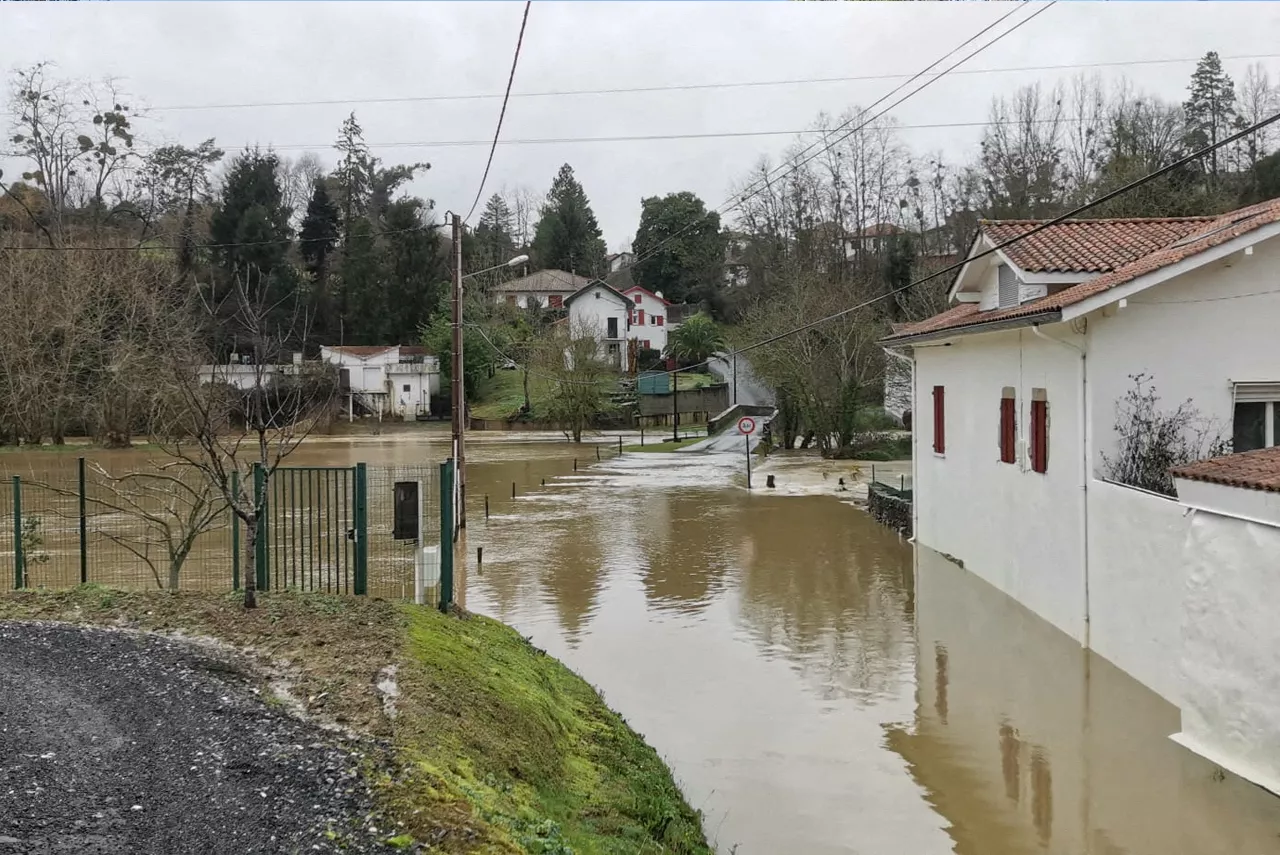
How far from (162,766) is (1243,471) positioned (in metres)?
8.23

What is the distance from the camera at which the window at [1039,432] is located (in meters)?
13.7

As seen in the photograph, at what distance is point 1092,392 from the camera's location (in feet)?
39.3

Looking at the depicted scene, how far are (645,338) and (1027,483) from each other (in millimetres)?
66945

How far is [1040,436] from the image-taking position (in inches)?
543

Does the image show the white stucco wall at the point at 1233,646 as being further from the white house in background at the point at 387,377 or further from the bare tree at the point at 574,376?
the white house in background at the point at 387,377

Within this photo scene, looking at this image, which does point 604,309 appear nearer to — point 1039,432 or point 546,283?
point 546,283

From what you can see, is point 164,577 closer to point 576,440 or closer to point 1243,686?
point 1243,686

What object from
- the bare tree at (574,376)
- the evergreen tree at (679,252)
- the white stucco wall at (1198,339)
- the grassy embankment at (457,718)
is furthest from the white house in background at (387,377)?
the white stucco wall at (1198,339)

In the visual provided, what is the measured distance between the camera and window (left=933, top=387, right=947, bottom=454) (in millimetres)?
19281

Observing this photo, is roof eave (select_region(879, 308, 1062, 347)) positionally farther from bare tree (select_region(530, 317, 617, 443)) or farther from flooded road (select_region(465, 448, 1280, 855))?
bare tree (select_region(530, 317, 617, 443))

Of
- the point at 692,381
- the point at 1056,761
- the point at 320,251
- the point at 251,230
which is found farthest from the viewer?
the point at 320,251

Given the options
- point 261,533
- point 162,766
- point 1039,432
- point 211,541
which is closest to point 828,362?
point 211,541

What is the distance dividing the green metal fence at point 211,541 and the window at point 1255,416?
911 centimetres

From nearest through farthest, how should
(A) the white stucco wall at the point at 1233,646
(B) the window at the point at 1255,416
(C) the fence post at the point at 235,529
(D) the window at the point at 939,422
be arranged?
1. (A) the white stucco wall at the point at 1233,646
2. (C) the fence post at the point at 235,529
3. (B) the window at the point at 1255,416
4. (D) the window at the point at 939,422
